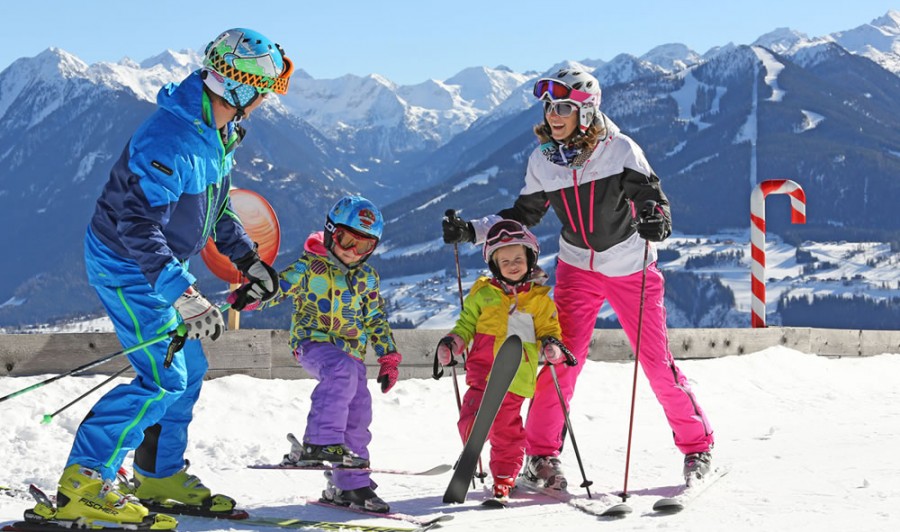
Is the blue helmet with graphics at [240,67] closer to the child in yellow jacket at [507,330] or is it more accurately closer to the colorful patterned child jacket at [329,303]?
the colorful patterned child jacket at [329,303]

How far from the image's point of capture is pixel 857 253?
638 ft

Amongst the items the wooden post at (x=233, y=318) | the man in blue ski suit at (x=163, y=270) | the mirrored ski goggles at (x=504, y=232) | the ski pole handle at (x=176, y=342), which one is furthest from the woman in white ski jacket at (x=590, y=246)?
the wooden post at (x=233, y=318)

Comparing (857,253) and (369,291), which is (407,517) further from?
(857,253)

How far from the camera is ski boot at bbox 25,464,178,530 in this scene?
405cm

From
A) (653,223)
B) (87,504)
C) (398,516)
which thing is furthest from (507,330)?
(87,504)

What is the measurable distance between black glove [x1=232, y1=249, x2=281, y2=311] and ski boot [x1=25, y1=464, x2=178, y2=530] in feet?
3.23

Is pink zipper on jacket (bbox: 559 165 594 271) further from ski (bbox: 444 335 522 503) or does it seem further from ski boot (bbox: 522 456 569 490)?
ski boot (bbox: 522 456 569 490)

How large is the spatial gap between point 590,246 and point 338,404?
175 centimetres

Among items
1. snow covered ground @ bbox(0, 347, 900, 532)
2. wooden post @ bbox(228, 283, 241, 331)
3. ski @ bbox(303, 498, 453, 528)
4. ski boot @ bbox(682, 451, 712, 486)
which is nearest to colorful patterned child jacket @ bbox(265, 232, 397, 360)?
ski @ bbox(303, 498, 453, 528)

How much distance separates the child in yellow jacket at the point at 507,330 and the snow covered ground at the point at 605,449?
0.35 metres

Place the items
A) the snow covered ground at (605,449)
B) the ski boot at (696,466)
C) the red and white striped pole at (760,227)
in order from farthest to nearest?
the red and white striped pole at (760,227), the ski boot at (696,466), the snow covered ground at (605,449)

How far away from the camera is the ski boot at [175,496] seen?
15.4ft

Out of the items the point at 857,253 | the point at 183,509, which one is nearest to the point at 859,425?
the point at 183,509

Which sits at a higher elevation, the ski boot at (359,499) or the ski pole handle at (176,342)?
the ski pole handle at (176,342)
